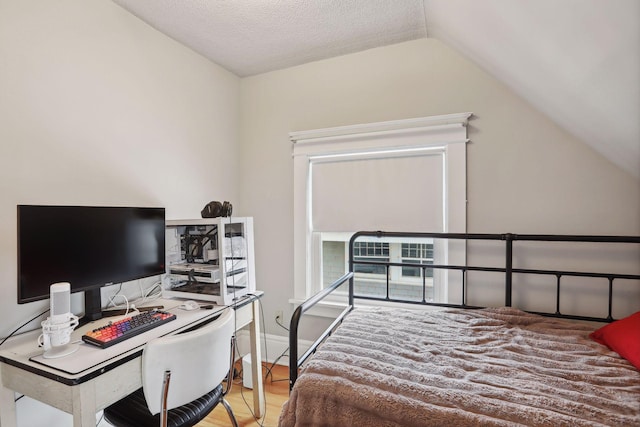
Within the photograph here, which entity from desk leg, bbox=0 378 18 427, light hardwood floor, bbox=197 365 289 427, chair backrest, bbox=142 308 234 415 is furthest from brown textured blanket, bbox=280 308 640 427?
desk leg, bbox=0 378 18 427

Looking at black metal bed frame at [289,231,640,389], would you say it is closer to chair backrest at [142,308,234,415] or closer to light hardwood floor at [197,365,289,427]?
chair backrest at [142,308,234,415]

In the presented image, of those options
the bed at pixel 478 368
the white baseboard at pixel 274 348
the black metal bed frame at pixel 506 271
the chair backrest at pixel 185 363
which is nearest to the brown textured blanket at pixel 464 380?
the bed at pixel 478 368

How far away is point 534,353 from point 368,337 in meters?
0.70

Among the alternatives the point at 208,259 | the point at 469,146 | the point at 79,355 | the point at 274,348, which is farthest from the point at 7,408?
the point at 469,146

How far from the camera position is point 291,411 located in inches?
41.9

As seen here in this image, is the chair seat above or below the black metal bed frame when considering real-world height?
below

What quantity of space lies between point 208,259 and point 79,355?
80 centimetres

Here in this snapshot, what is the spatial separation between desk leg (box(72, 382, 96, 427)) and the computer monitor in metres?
0.48

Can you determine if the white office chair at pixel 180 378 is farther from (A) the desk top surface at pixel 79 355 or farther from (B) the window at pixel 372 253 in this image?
(B) the window at pixel 372 253

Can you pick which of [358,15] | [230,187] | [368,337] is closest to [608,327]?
[368,337]

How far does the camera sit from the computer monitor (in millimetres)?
1208

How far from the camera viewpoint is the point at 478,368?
1.17 metres

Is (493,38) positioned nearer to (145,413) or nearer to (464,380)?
(464,380)

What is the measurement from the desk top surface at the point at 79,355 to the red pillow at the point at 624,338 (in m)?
1.89
